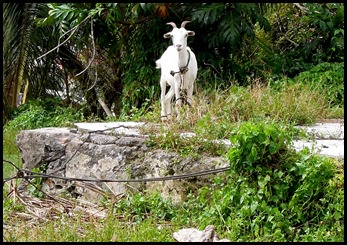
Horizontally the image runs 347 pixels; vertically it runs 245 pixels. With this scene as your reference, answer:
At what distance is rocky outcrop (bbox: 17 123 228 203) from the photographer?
5703 mm

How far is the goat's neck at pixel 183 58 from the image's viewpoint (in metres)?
6.75

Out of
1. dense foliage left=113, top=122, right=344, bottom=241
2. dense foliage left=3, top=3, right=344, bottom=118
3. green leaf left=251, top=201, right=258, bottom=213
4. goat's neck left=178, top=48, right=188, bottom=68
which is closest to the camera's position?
dense foliage left=113, top=122, right=344, bottom=241

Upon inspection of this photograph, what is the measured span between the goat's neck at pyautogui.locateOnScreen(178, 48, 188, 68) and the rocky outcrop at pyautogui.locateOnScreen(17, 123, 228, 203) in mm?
852

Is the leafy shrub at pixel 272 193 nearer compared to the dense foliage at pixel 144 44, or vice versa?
the leafy shrub at pixel 272 193

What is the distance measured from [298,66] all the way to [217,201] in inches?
277

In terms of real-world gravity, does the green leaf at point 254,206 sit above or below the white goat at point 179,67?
below

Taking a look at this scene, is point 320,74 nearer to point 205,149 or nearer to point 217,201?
point 205,149

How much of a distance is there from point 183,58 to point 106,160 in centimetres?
149

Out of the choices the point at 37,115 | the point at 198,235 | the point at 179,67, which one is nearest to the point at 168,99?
the point at 179,67

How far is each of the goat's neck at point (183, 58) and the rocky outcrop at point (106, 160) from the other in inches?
33.6

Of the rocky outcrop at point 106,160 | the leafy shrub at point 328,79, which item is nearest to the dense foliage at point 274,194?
the rocky outcrop at point 106,160

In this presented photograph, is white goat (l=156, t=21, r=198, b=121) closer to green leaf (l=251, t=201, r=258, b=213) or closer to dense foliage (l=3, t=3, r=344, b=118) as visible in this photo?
green leaf (l=251, t=201, r=258, b=213)

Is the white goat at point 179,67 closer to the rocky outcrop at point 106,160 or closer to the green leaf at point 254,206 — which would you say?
the rocky outcrop at point 106,160

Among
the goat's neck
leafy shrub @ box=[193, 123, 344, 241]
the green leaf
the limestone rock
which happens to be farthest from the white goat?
the limestone rock
